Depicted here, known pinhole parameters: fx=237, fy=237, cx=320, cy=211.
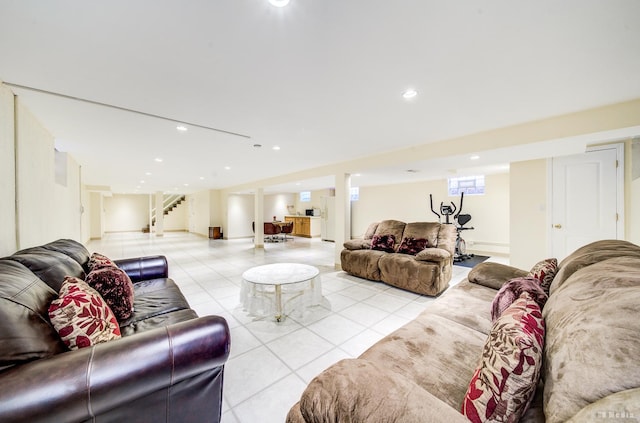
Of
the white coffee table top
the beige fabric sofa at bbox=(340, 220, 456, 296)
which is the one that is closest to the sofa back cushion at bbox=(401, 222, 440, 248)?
the beige fabric sofa at bbox=(340, 220, 456, 296)

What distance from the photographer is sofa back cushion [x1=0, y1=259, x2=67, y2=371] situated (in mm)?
882

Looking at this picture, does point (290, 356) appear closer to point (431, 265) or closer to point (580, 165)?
point (431, 265)

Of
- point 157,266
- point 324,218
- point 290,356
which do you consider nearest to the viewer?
point 290,356

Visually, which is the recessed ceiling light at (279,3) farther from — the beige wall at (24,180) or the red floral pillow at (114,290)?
the beige wall at (24,180)

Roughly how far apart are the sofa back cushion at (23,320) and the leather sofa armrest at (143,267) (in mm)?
1447

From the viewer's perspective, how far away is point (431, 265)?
3408 millimetres

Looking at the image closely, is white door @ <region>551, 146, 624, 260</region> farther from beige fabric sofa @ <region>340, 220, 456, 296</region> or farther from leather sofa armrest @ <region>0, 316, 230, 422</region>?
leather sofa armrest @ <region>0, 316, 230, 422</region>

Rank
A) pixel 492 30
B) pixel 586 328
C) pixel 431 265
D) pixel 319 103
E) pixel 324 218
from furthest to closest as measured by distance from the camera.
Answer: pixel 324 218 < pixel 431 265 < pixel 319 103 < pixel 492 30 < pixel 586 328

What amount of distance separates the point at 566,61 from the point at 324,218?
8.13 metres

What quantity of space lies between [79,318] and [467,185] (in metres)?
7.82

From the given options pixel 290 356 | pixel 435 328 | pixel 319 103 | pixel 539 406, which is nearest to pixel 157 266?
pixel 290 356

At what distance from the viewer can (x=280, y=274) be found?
2.99 metres

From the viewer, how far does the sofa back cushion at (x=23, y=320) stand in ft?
2.89

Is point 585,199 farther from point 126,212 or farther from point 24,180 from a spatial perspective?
point 126,212
